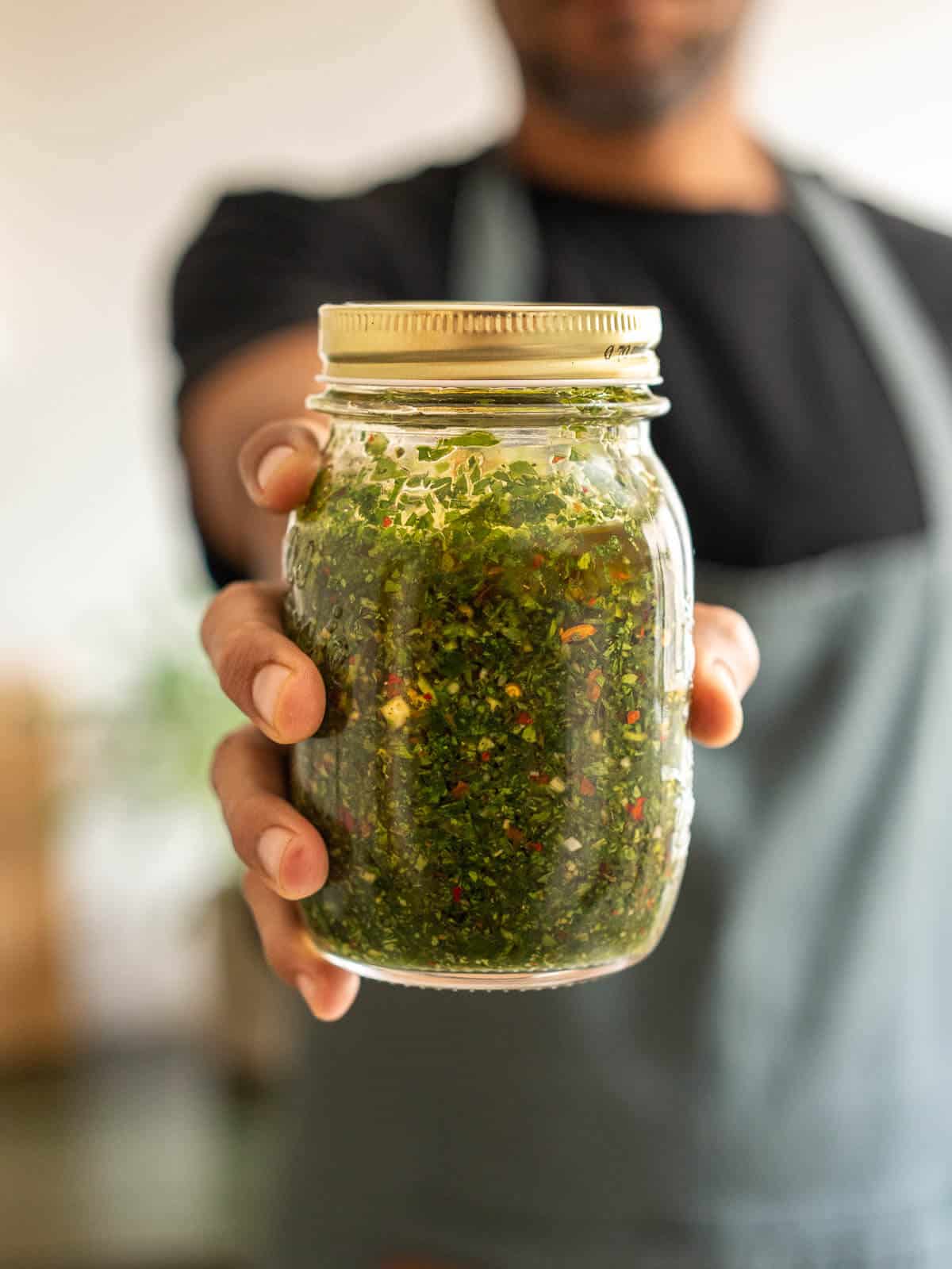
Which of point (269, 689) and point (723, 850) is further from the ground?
point (269, 689)

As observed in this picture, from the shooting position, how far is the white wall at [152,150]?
3537 millimetres

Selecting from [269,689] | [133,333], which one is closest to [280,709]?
[269,689]

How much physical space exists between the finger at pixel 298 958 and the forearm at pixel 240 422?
42 centimetres

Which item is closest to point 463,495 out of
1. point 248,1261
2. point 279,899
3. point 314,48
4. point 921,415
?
point 279,899

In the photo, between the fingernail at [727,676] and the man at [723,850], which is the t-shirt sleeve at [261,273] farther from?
the fingernail at [727,676]

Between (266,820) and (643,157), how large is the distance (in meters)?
1.09

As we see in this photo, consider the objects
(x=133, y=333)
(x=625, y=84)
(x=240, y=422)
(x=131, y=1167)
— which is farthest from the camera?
(x=133, y=333)

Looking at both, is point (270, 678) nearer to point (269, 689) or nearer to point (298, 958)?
point (269, 689)

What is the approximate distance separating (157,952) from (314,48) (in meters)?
2.29

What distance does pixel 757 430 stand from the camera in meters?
1.49

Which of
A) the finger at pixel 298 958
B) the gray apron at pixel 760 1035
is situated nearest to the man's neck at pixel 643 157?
the gray apron at pixel 760 1035

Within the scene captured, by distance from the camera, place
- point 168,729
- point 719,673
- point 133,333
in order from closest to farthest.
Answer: point 719,673 < point 168,729 < point 133,333

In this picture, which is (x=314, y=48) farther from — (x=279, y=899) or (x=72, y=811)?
(x=279, y=899)

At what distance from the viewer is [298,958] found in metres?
0.81
